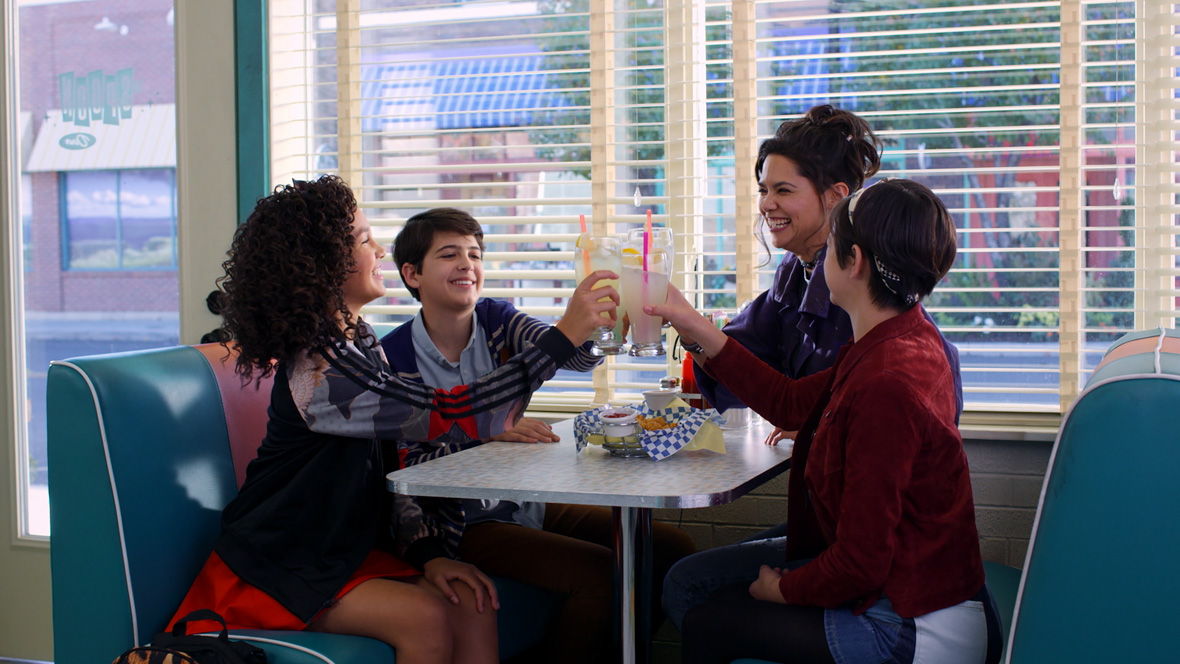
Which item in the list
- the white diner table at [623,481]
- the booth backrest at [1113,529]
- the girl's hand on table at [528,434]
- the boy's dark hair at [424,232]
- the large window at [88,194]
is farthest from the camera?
the large window at [88,194]

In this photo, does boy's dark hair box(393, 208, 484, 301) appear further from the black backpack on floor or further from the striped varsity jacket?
the black backpack on floor

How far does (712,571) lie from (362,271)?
0.88 metres

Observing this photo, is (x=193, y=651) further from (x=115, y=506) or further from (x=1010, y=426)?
(x=1010, y=426)

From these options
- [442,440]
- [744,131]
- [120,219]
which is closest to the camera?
[442,440]

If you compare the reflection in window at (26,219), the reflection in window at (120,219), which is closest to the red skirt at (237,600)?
the reflection in window at (120,219)

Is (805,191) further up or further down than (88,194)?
further down

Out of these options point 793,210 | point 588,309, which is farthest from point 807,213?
point 588,309

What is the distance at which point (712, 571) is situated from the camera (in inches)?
67.2

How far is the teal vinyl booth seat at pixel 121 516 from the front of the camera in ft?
5.32

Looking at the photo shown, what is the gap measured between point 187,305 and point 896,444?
89.9 inches

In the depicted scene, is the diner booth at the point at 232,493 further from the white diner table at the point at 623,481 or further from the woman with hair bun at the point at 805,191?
the woman with hair bun at the point at 805,191

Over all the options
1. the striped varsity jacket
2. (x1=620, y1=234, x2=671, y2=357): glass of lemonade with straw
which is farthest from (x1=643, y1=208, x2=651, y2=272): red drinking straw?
the striped varsity jacket

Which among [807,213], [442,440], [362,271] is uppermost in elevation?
[807,213]

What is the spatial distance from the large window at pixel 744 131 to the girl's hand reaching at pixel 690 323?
0.76 m
